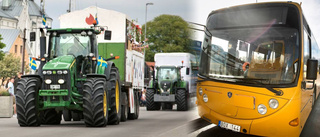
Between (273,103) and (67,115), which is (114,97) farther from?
(273,103)

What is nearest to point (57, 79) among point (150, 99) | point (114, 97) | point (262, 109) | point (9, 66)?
point (114, 97)

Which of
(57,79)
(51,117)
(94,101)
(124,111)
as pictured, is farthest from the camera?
(124,111)

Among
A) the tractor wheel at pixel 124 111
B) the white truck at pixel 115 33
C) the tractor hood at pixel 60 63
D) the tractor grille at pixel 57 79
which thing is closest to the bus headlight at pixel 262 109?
the tractor grille at pixel 57 79

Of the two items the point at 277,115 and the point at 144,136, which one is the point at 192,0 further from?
the point at 144,136

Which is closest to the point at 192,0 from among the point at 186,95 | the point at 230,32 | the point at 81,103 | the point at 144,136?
the point at 230,32

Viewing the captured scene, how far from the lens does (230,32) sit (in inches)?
481

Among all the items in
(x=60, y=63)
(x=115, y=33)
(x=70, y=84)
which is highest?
(x=115, y=33)

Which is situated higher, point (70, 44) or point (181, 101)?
point (70, 44)

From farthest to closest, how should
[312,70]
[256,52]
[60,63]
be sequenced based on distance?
[60,63], [312,70], [256,52]

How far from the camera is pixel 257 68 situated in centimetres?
1187

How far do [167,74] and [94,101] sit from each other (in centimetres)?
1983

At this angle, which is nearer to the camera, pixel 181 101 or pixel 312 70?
pixel 312 70

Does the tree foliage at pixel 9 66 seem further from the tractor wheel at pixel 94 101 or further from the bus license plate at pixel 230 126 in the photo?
the bus license plate at pixel 230 126

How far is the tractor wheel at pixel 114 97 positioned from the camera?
1766cm
